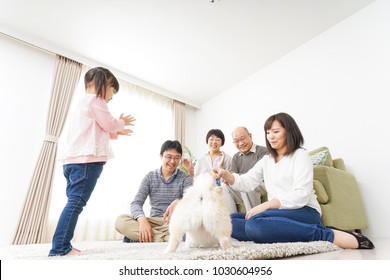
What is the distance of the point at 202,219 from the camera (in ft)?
3.46

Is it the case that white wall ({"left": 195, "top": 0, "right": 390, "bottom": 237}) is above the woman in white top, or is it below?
above

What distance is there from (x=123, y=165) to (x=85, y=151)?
220 centimetres

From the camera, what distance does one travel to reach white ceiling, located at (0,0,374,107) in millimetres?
2496

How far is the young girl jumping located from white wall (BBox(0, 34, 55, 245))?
67.3 inches

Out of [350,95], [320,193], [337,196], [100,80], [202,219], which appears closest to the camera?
[202,219]

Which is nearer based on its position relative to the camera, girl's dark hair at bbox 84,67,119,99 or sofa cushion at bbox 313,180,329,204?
girl's dark hair at bbox 84,67,119,99

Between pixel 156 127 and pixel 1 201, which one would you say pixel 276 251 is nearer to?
pixel 1 201

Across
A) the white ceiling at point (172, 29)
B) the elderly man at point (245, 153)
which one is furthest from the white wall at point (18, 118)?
the elderly man at point (245, 153)

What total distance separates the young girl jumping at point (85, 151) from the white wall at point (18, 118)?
171cm

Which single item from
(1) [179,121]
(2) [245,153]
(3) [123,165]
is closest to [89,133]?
(2) [245,153]

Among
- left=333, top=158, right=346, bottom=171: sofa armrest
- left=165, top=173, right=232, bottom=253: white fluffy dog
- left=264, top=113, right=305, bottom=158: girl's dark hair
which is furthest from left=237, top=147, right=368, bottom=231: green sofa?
left=165, top=173, right=232, bottom=253: white fluffy dog

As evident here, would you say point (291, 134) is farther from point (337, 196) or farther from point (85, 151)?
point (85, 151)

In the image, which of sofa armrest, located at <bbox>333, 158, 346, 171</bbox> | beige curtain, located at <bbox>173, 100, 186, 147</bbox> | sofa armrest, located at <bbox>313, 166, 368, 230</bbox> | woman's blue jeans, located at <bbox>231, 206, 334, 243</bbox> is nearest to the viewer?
woman's blue jeans, located at <bbox>231, 206, 334, 243</bbox>

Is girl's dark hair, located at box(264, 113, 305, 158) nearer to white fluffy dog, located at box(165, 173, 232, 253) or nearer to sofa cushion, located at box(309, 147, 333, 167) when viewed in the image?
white fluffy dog, located at box(165, 173, 232, 253)
